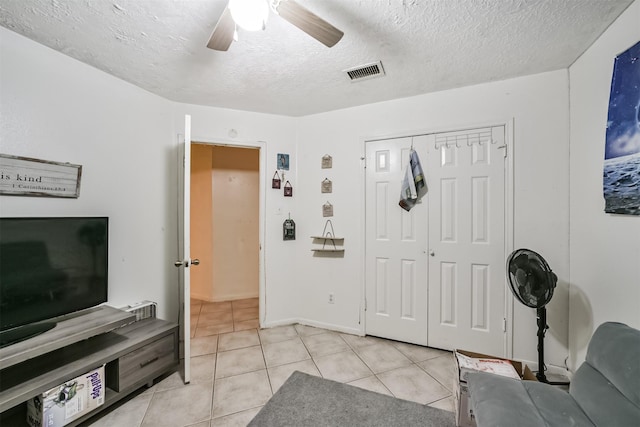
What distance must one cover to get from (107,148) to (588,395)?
3.45m

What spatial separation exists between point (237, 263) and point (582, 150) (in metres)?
4.09

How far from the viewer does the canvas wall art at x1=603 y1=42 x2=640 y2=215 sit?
4.69 ft

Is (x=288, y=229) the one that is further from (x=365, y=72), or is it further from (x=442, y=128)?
(x=442, y=128)

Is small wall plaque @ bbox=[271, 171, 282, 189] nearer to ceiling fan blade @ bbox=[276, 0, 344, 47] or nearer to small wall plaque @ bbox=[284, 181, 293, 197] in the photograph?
small wall plaque @ bbox=[284, 181, 293, 197]

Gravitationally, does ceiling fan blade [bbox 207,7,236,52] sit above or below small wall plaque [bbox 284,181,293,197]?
above

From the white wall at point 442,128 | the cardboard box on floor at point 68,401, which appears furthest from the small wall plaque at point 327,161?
the cardboard box on floor at point 68,401

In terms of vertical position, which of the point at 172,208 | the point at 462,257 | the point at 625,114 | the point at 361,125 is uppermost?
the point at 361,125

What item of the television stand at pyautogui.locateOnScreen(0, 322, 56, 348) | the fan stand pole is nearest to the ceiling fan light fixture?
the television stand at pyautogui.locateOnScreen(0, 322, 56, 348)

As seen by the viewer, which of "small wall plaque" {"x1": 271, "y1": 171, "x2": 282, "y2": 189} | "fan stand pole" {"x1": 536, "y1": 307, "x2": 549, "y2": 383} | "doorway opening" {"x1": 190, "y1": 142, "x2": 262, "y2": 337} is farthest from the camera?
Answer: "doorway opening" {"x1": 190, "y1": 142, "x2": 262, "y2": 337}

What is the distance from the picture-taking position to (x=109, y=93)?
2193 mm

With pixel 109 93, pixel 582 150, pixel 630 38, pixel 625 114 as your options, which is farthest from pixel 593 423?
pixel 109 93

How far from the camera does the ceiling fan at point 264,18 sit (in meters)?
1.13

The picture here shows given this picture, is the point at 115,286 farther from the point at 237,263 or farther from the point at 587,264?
the point at 587,264

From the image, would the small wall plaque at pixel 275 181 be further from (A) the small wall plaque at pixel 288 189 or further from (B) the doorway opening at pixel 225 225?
(B) the doorway opening at pixel 225 225
